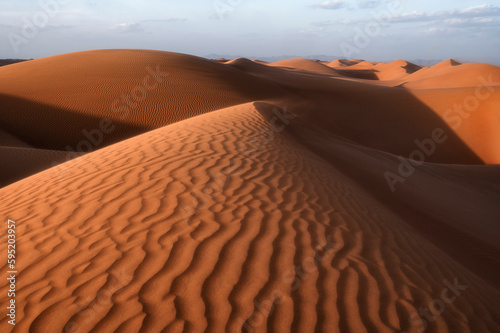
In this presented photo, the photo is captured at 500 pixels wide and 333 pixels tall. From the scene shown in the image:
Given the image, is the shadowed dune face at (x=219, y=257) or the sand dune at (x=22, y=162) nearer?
the shadowed dune face at (x=219, y=257)

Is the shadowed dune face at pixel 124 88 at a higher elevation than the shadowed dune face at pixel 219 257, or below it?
below

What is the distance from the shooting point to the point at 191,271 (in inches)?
113

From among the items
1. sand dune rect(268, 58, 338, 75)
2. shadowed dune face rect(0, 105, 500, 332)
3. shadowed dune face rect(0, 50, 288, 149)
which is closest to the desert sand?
shadowed dune face rect(0, 105, 500, 332)

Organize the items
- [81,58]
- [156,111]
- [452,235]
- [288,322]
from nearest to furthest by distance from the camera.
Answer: [288,322]
[452,235]
[156,111]
[81,58]

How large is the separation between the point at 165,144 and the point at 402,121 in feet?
53.6

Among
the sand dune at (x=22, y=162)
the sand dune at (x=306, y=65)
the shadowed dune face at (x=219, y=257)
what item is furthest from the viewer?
the sand dune at (x=306, y=65)

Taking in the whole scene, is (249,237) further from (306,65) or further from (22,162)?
(306,65)

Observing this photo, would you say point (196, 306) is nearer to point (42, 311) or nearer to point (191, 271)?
point (191, 271)

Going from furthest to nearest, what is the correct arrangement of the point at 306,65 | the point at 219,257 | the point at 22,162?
the point at 306,65, the point at 22,162, the point at 219,257

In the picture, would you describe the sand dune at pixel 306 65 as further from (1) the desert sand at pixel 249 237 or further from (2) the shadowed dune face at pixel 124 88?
(1) the desert sand at pixel 249 237

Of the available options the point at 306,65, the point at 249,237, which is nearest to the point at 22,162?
the point at 249,237

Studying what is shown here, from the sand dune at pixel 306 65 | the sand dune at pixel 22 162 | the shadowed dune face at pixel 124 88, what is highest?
the sand dune at pixel 22 162

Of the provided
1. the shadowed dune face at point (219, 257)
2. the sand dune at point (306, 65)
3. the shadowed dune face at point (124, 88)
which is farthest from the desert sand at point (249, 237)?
the sand dune at point (306, 65)

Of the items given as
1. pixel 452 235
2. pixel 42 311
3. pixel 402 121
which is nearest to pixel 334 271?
pixel 42 311
